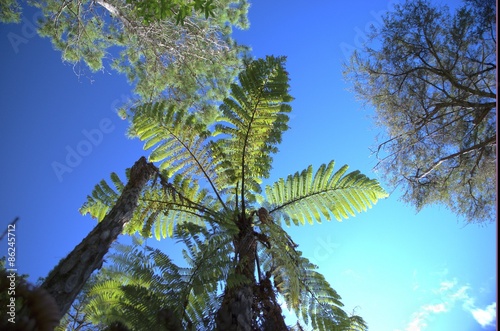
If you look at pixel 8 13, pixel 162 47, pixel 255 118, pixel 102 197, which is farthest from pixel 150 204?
pixel 8 13

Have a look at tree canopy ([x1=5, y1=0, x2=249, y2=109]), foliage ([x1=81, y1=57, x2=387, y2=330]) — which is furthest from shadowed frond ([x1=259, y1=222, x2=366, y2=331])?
tree canopy ([x1=5, y1=0, x2=249, y2=109])

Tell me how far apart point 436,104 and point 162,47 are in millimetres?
A: 4502

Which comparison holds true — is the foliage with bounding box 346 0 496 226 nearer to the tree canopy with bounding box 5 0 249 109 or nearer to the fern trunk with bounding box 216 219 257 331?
the tree canopy with bounding box 5 0 249 109

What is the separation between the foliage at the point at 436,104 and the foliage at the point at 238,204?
6.44 feet

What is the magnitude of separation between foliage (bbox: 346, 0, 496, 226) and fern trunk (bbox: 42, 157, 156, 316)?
13.5 ft

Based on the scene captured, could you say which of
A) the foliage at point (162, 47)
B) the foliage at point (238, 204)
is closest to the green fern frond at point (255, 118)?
the foliage at point (238, 204)

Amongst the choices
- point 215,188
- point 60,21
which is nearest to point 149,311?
point 215,188

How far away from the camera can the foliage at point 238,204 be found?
2451mm

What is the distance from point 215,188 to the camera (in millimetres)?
3758

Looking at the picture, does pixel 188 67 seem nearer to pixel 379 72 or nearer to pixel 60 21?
pixel 60 21

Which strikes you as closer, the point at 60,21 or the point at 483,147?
the point at 483,147

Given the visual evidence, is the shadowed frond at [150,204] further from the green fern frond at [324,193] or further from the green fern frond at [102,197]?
the green fern frond at [324,193]

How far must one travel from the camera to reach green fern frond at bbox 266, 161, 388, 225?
370 centimetres

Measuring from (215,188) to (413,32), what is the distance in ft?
12.5
